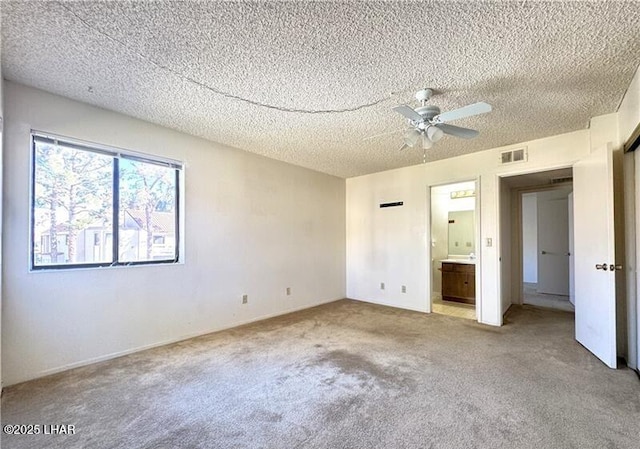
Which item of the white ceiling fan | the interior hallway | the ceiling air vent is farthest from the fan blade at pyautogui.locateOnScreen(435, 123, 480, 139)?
the interior hallway

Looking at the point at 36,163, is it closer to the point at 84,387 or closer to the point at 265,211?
the point at 84,387

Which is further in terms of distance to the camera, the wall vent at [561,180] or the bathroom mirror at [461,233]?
the bathroom mirror at [461,233]

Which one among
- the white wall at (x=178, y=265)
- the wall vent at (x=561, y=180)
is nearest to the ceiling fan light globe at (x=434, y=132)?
the white wall at (x=178, y=265)

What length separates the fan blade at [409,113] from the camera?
2.18m

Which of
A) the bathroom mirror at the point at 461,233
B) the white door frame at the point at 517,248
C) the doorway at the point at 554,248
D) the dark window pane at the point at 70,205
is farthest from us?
the bathroom mirror at the point at 461,233

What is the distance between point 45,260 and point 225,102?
2227mm

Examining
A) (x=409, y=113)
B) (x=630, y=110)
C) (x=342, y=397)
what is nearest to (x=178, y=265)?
(x=342, y=397)

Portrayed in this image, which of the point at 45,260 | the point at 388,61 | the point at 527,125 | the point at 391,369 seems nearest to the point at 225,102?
the point at 388,61

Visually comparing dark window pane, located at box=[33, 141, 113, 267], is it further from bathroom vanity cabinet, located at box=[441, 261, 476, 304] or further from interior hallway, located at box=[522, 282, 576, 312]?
interior hallway, located at box=[522, 282, 576, 312]

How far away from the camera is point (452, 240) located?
21.3ft

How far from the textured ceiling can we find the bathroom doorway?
10.0 ft

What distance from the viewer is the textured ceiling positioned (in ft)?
5.41

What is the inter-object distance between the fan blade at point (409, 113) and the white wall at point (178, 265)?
261 cm

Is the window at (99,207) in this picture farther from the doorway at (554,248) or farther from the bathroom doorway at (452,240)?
the doorway at (554,248)
